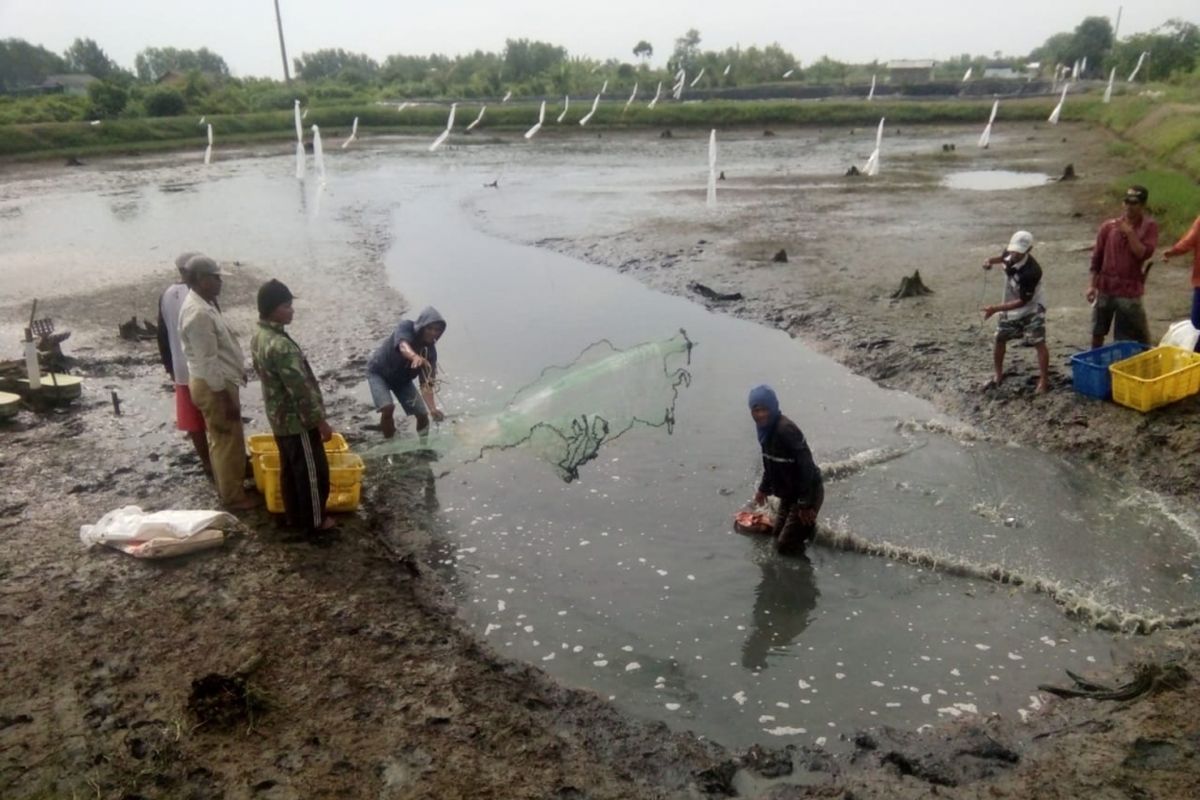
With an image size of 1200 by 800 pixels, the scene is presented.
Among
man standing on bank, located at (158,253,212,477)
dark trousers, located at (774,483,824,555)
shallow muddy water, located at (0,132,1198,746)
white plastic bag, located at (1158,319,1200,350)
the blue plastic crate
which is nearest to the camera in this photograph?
shallow muddy water, located at (0,132,1198,746)

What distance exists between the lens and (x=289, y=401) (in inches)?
249

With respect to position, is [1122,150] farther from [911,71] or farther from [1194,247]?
[911,71]

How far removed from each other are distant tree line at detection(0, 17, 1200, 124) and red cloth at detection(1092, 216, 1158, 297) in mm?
36068

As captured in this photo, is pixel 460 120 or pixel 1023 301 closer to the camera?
pixel 1023 301

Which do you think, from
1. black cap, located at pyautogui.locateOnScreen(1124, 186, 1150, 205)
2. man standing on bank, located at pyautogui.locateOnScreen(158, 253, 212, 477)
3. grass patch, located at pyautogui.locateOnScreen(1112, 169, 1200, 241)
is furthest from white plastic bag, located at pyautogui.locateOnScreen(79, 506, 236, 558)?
grass patch, located at pyautogui.locateOnScreen(1112, 169, 1200, 241)

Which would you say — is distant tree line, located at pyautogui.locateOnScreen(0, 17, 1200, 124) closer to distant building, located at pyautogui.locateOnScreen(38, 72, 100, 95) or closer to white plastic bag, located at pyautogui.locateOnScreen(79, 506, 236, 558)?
distant building, located at pyautogui.locateOnScreen(38, 72, 100, 95)

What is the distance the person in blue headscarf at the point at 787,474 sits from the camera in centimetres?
650

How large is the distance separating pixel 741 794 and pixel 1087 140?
3807 centimetres

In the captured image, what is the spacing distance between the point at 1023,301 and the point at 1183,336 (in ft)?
4.82

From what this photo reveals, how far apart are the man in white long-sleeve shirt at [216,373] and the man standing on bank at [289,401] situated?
0.46 meters

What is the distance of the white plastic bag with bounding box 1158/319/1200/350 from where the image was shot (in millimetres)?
8375

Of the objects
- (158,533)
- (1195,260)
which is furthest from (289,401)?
(1195,260)

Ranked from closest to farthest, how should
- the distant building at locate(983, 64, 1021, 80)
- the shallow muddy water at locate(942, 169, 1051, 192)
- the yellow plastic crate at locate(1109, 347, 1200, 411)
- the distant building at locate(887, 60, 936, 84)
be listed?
the yellow plastic crate at locate(1109, 347, 1200, 411) < the shallow muddy water at locate(942, 169, 1051, 192) < the distant building at locate(887, 60, 936, 84) < the distant building at locate(983, 64, 1021, 80)

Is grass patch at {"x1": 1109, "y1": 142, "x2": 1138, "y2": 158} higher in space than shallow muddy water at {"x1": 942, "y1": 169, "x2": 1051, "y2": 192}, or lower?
higher
